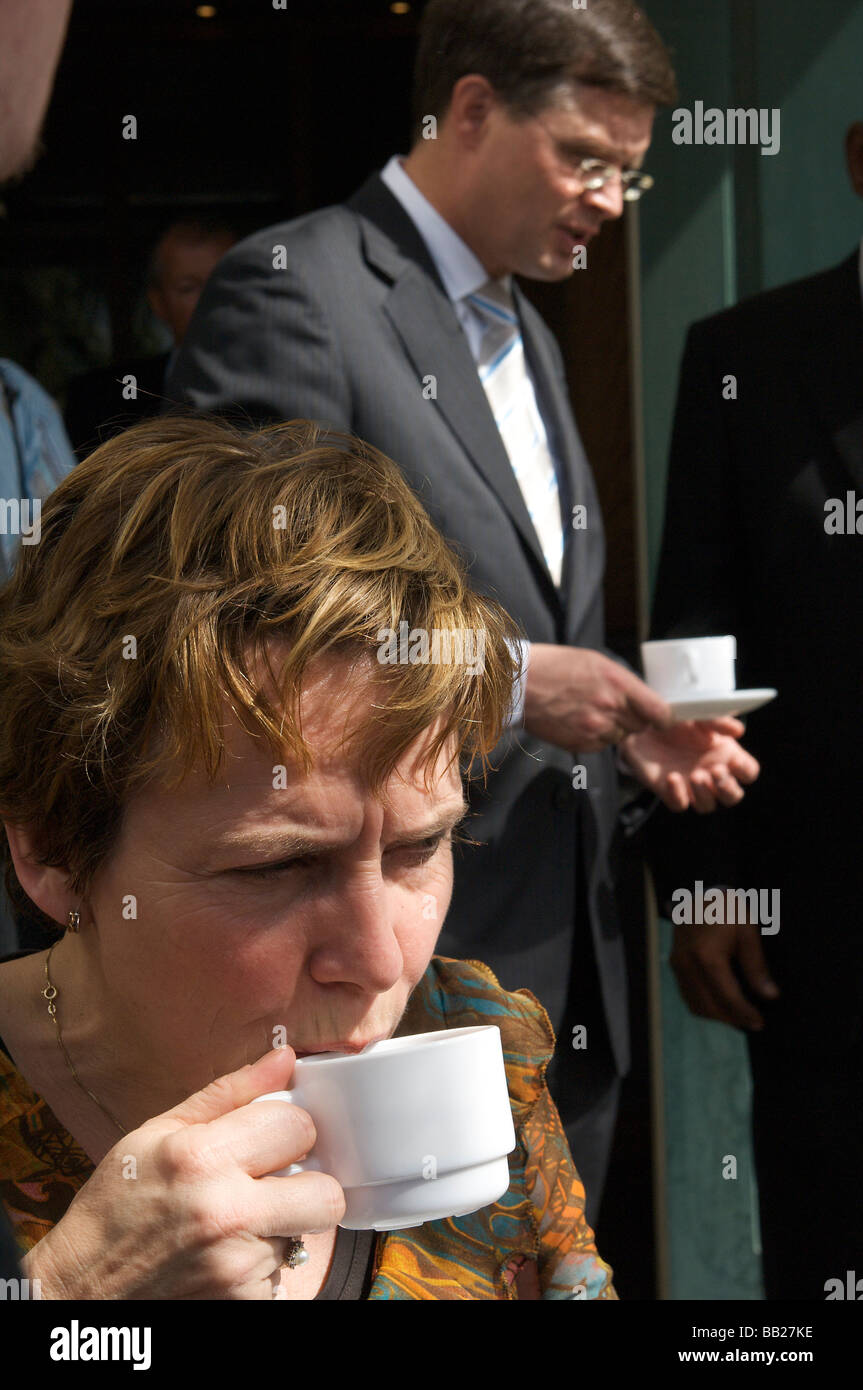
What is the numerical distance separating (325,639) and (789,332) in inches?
57.1

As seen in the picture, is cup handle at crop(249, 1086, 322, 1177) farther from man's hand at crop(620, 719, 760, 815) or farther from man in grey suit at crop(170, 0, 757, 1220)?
man's hand at crop(620, 719, 760, 815)

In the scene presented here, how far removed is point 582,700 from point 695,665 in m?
0.18

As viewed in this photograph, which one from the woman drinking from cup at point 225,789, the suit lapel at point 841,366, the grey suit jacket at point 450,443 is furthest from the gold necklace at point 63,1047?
the suit lapel at point 841,366

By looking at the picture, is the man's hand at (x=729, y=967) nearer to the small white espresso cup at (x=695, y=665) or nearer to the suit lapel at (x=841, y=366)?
the small white espresso cup at (x=695, y=665)

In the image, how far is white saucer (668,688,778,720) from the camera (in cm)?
187

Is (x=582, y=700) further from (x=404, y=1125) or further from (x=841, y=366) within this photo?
(x=404, y=1125)

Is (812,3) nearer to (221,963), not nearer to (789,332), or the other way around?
(789,332)

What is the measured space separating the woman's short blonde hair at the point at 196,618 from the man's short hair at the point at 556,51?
1.17m

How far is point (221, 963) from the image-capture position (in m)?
1.08

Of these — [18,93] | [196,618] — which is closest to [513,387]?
[18,93]

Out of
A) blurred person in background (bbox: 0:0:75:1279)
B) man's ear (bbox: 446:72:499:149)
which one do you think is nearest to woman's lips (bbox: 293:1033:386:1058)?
blurred person in background (bbox: 0:0:75:1279)

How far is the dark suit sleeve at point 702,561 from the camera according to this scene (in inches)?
87.3

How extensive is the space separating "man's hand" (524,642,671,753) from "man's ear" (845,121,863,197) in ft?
3.06

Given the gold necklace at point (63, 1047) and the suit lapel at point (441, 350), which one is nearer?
the gold necklace at point (63, 1047)
